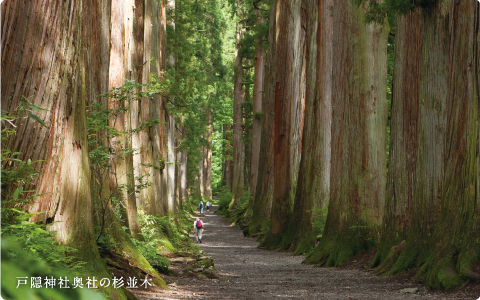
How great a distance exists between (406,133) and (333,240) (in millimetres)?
3855

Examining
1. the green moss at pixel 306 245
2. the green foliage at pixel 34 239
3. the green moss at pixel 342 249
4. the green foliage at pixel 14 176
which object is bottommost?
the green moss at pixel 306 245

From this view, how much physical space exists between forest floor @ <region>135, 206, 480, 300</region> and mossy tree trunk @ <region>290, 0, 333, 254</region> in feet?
8.67

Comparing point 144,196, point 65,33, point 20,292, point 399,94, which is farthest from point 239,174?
point 20,292

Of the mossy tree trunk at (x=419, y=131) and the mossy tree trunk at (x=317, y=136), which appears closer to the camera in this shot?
the mossy tree trunk at (x=419, y=131)

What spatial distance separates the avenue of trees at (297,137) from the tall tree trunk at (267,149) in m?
1.84

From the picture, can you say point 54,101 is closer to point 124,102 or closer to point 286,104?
point 124,102

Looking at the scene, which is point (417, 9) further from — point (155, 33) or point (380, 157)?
point (155, 33)

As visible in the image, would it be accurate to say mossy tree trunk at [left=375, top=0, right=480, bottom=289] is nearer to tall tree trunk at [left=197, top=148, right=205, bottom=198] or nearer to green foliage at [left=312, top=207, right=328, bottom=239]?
green foliage at [left=312, top=207, right=328, bottom=239]

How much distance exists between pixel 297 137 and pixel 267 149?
14.1 feet

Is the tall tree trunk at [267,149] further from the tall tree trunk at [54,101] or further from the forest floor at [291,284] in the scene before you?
the tall tree trunk at [54,101]

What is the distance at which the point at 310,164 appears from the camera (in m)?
15.8

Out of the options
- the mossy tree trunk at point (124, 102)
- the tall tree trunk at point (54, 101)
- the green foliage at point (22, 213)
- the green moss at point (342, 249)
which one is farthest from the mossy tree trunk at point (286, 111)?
the green foliage at point (22, 213)

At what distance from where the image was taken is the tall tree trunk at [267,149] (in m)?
21.8

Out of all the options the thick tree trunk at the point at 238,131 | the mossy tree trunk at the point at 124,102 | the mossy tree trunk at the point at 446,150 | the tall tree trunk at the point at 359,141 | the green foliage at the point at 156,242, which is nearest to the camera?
the mossy tree trunk at the point at 446,150
